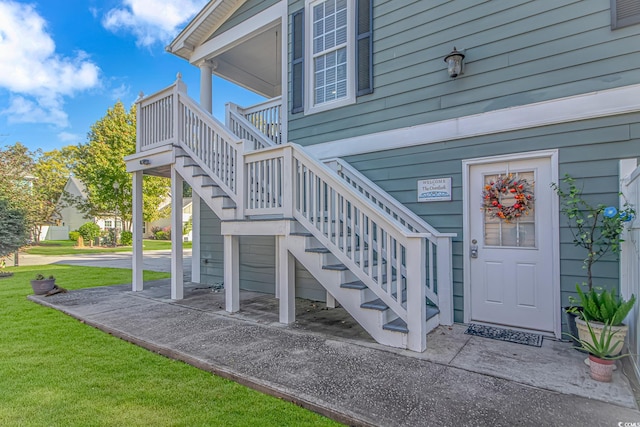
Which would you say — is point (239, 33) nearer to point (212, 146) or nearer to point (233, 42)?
point (233, 42)

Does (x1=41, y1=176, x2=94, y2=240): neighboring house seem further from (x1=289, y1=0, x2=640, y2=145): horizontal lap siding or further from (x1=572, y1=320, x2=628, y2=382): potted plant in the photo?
(x1=572, y1=320, x2=628, y2=382): potted plant

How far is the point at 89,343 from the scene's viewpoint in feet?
11.3

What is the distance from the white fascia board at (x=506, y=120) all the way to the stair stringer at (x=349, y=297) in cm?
183

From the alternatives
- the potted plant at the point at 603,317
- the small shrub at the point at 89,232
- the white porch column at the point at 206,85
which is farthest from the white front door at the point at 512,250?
the small shrub at the point at 89,232

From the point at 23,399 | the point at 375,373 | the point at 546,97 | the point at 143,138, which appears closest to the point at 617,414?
the point at 375,373

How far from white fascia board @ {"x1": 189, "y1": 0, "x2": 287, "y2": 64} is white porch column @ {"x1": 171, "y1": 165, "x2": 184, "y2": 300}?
289cm

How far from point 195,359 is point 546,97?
4.43m

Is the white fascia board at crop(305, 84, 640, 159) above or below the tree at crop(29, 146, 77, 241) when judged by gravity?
below

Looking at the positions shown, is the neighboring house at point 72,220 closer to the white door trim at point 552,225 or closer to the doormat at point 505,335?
the white door trim at point 552,225

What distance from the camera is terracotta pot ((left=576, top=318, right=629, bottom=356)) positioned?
8.19ft

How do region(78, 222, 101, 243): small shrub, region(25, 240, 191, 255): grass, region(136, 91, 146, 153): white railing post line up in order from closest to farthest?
region(136, 91, 146, 153): white railing post
region(25, 240, 191, 255): grass
region(78, 222, 101, 243): small shrub

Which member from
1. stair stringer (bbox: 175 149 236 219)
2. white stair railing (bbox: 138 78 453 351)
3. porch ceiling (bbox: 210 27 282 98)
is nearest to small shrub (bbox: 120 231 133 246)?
porch ceiling (bbox: 210 27 282 98)

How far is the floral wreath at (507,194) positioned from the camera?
3.51 meters

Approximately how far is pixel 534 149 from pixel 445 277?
175 cm
